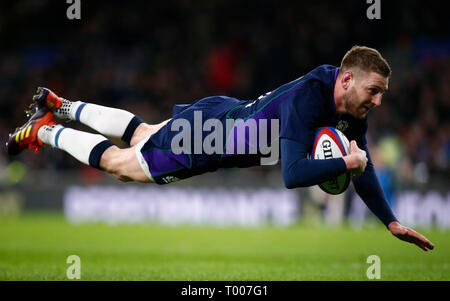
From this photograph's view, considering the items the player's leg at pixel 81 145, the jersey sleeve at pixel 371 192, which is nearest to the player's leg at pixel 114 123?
→ the player's leg at pixel 81 145

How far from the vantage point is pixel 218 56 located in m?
18.1

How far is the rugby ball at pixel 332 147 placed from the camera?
15.6ft

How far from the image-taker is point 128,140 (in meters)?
5.88

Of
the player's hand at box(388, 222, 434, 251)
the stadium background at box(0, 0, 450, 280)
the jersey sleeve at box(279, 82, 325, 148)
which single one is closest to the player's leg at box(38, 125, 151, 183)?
the jersey sleeve at box(279, 82, 325, 148)

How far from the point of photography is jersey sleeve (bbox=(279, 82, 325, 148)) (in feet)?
15.5

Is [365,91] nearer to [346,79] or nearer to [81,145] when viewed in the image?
[346,79]

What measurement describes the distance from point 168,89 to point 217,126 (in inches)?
515

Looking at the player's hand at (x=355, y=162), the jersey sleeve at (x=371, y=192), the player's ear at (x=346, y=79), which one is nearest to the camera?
the player's hand at (x=355, y=162)

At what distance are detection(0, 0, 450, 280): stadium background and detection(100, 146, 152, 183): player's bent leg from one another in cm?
410

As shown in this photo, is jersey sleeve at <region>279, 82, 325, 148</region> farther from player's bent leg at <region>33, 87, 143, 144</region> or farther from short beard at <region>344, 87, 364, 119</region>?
player's bent leg at <region>33, 87, 143, 144</region>

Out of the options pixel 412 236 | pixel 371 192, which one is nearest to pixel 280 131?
pixel 371 192

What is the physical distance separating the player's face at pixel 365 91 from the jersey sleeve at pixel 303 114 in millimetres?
226

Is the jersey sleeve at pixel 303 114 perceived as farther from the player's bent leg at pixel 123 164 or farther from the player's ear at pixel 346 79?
the player's bent leg at pixel 123 164

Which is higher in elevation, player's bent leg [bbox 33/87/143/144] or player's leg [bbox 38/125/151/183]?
player's bent leg [bbox 33/87/143/144]
